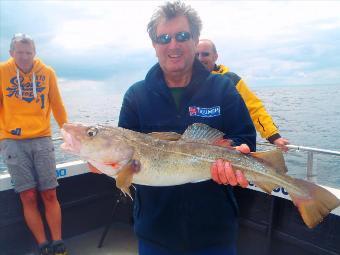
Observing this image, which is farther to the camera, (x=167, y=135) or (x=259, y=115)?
(x=259, y=115)

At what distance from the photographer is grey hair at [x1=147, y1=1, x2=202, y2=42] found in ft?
10.5

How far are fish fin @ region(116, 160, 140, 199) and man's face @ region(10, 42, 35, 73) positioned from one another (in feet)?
12.3

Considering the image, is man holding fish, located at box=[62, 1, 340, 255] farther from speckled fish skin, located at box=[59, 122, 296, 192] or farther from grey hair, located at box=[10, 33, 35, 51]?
grey hair, located at box=[10, 33, 35, 51]

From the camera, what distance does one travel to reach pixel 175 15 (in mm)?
3252

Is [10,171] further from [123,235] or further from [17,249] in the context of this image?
[123,235]

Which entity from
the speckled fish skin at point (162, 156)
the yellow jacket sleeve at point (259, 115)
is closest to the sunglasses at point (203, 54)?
the yellow jacket sleeve at point (259, 115)

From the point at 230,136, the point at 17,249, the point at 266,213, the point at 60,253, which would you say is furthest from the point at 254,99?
the point at 17,249

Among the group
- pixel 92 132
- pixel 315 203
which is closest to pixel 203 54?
pixel 92 132

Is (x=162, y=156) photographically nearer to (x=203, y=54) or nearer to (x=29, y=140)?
(x=29, y=140)

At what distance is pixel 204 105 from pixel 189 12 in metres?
0.94

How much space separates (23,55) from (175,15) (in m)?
3.60

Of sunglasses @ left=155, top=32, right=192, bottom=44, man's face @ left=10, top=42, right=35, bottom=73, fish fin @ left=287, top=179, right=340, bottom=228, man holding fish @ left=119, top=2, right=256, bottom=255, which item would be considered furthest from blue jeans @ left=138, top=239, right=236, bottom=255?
man's face @ left=10, top=42, right=35, bottom=73

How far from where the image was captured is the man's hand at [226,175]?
2.95m

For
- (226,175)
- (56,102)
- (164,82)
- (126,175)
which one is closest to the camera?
(226,175)
